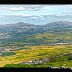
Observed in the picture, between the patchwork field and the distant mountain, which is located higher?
the distant mountain

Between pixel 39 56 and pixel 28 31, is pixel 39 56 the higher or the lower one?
the lower one

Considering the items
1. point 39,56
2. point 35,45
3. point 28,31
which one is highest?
point 28,31

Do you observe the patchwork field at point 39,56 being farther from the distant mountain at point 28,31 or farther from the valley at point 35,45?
the distant mountain at point 28,31

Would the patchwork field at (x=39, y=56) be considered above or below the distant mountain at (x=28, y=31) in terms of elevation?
below

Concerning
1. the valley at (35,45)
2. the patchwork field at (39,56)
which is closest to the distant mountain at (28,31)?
the valley at (35,45)

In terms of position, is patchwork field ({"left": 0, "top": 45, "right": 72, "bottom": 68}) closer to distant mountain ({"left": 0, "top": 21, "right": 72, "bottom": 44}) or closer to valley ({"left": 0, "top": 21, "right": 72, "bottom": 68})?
valley ({"left": 0, "top": 21, "right": 72, "bottom": 68})

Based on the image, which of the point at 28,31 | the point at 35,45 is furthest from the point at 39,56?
the point at 28,31

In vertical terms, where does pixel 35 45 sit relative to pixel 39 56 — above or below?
above

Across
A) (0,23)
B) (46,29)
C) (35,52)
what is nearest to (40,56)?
(35,52)

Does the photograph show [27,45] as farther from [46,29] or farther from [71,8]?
[71,8]

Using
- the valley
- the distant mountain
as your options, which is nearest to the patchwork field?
the valley

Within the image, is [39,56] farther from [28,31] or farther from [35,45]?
[28,31]
